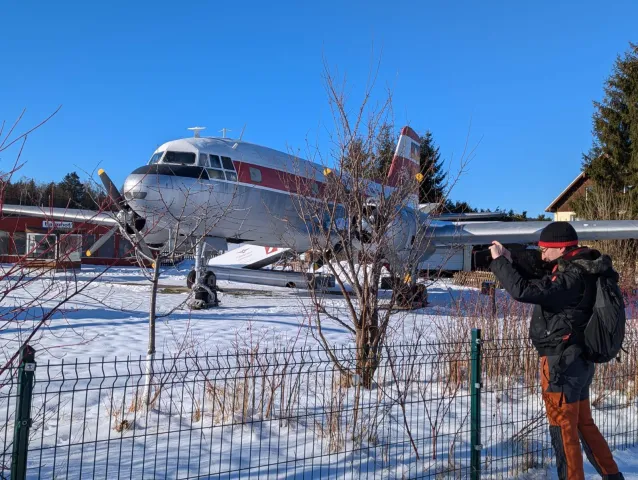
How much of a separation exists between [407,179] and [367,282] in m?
1.23

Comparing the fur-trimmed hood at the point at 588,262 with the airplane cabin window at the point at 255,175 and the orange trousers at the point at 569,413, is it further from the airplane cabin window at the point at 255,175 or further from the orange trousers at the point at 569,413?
the airplane cabin window at the point at 255,175

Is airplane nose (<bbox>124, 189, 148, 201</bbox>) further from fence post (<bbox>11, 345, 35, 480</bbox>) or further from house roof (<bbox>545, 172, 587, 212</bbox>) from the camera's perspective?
house roof (<bbox>545, 172, 587, 212</bbox>)

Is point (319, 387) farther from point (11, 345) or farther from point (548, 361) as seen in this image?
point (11, 345)

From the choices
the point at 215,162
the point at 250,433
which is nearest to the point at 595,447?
the point at 250,433

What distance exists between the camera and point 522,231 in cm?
1858

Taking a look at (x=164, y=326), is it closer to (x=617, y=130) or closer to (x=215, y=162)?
(x=215, y=162)

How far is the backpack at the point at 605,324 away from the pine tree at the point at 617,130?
2809 cm

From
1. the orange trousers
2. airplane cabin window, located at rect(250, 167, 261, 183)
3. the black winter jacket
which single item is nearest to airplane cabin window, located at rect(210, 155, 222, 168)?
airplane cabin window, located at rect(250, 167, 261, 183)

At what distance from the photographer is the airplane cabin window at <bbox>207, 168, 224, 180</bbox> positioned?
14.1 meters

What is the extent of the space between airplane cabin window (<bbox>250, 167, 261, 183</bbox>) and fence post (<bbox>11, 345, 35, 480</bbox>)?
12.4m

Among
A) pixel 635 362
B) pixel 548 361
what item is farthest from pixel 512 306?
pixel 548 361

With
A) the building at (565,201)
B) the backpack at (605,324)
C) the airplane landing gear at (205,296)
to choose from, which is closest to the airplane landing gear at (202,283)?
the airplane landing gear at (205,296)

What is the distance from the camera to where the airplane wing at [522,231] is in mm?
16438

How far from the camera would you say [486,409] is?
5.83 meters
